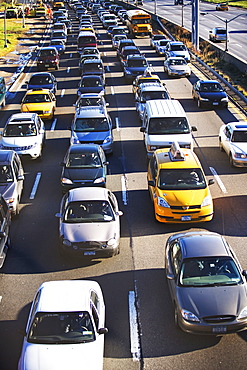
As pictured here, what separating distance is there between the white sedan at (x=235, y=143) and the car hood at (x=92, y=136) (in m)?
4.80

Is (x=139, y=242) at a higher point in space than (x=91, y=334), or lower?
lower

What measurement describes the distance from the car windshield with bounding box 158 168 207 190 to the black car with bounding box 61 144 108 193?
2.44 m

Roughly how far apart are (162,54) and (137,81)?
18.1m

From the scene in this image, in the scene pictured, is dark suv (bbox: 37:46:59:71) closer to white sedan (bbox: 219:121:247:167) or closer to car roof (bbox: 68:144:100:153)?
white sedan (bbox: 219:121:247:167)

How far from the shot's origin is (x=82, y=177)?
18984 millimetres

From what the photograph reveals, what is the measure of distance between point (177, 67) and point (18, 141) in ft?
66.3

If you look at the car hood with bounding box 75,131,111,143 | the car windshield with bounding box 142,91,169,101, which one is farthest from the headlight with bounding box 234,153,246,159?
the car windshield with bounding box 142,91,169,101

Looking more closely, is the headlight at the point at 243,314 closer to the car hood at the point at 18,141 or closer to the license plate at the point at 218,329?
the license plate at the point at 218,329

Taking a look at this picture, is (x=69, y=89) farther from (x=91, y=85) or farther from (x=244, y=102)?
(x=244, y=102)

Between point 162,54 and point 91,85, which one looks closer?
point 91,85

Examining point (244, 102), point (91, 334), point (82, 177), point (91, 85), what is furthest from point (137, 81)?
point (91, 334)

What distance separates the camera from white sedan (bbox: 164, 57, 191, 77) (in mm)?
39812

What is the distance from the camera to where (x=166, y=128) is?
2273cm

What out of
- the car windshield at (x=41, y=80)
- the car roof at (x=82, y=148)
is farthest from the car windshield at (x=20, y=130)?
the car windshield at (x=41, y=80)
